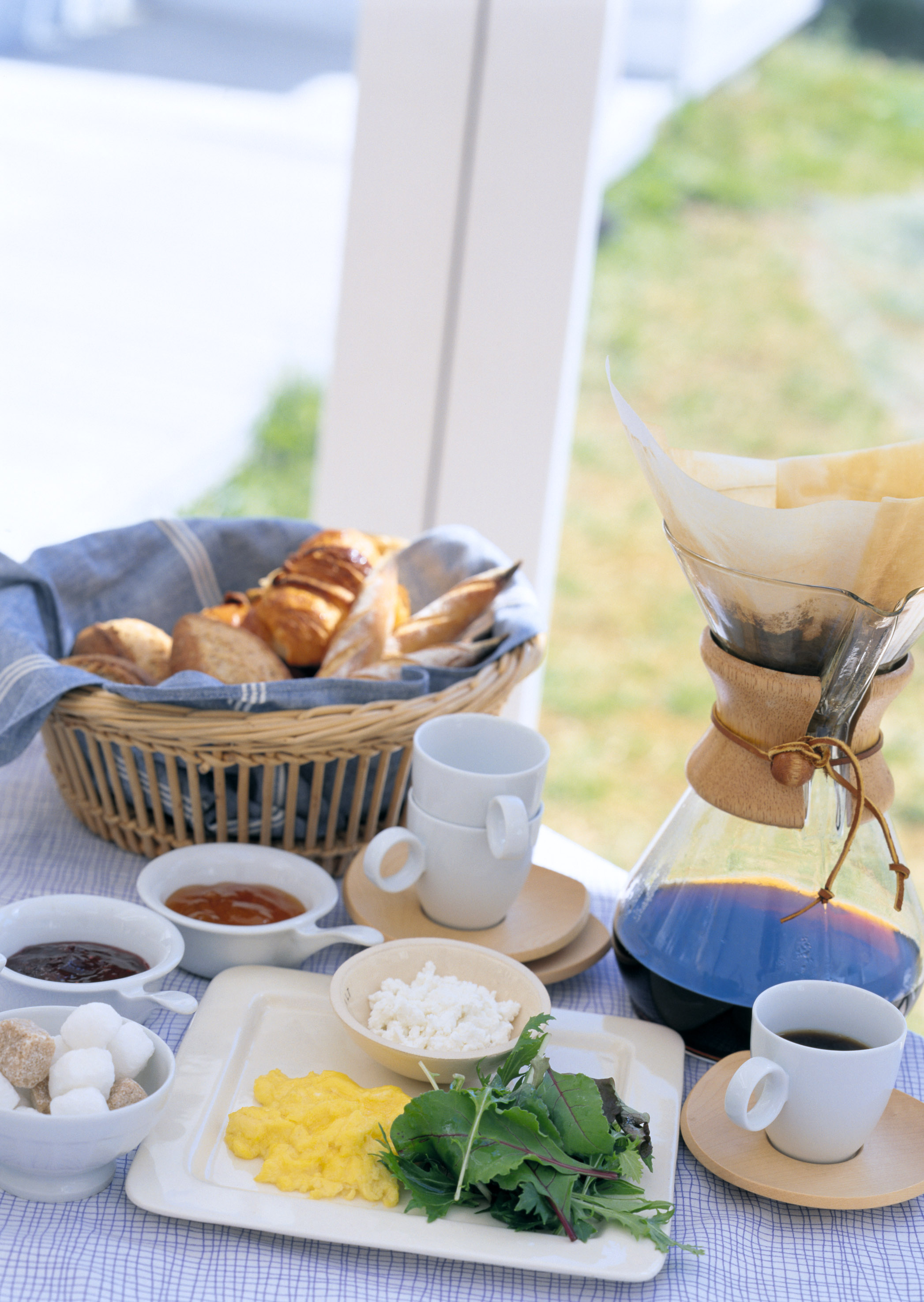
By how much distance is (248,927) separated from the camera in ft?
2.82

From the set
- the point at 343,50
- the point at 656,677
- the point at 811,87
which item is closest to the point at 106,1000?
the point at 343,50

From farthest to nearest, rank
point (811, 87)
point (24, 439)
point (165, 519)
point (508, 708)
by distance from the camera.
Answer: point (811, 87), point (24, 439), point (508, 708), point (165, 519)

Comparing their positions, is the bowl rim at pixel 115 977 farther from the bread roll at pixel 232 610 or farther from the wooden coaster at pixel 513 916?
the bread roll at pixel 232 610

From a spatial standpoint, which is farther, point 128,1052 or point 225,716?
point 225,716

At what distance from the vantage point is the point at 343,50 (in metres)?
2.14

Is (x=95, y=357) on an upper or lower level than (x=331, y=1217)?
upper

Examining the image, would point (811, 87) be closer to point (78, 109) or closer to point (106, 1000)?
point (78, 109)

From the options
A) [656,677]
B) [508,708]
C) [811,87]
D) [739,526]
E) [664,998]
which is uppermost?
[811,87]

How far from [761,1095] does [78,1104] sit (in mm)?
383

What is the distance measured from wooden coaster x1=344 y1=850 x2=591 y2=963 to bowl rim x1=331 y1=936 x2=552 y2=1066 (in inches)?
1.7

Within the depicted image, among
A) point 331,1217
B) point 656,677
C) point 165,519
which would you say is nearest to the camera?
point 331,1217

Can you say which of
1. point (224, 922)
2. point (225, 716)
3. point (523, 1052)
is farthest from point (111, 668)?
point (523, 1052)

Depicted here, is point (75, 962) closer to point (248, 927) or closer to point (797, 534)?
point (248, 927)

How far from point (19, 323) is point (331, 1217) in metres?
2.61
